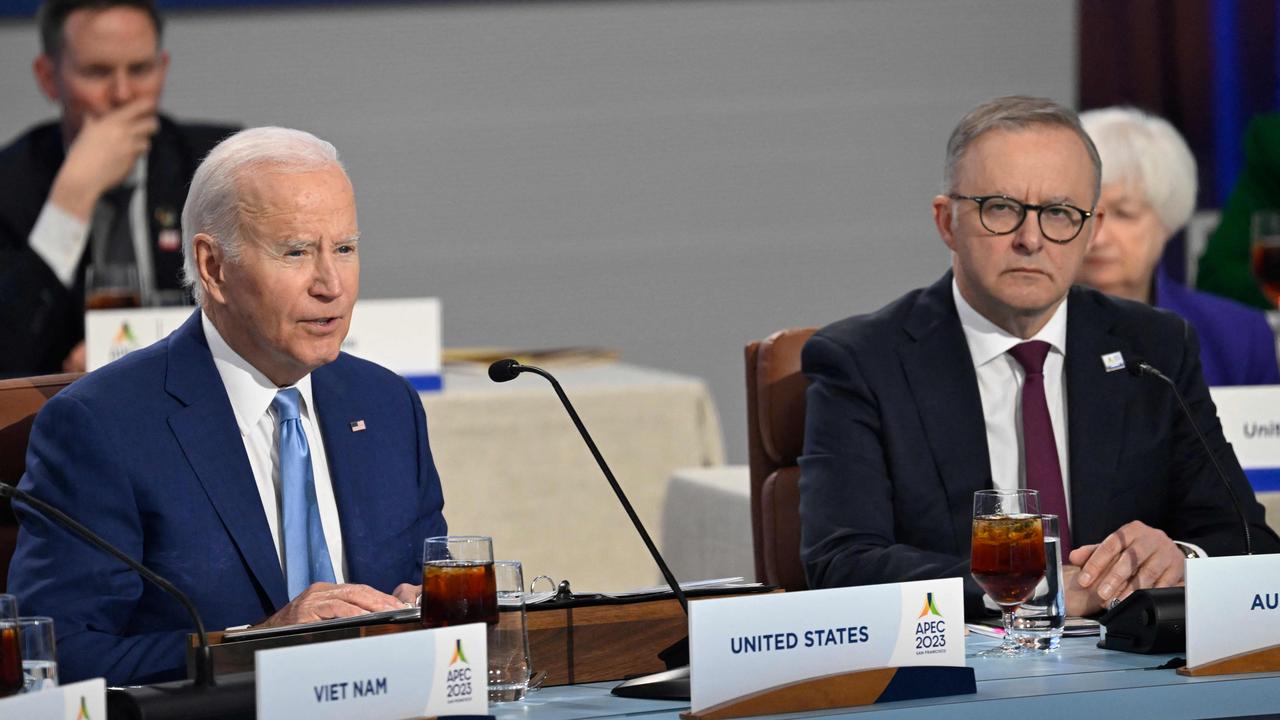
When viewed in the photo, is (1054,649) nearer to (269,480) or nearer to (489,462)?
(269,480)

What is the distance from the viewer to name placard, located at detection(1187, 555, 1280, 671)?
1886 mm

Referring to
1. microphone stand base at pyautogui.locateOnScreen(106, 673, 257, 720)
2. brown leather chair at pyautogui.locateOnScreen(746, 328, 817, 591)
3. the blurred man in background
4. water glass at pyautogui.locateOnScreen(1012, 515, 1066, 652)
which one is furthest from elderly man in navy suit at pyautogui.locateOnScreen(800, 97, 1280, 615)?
the blurred man in background

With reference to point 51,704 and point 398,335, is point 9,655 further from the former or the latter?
point 398,335

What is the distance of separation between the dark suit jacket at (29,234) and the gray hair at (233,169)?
200cm

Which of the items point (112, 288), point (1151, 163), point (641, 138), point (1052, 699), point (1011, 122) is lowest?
point (1052, 699)

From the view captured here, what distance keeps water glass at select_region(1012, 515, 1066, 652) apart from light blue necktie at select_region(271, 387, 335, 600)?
2.91ft

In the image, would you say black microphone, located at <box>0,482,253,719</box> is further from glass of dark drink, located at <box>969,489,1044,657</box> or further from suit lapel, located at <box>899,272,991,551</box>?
suit lapel, located at <box>899,272,991,551</box>

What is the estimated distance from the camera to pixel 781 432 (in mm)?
2834

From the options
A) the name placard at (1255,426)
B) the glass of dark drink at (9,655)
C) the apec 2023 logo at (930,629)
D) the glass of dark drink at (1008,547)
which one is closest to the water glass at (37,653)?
the glass of dark drink at (9,655)

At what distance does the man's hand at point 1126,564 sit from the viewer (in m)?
2.25

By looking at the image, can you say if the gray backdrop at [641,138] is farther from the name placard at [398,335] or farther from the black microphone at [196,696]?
the black microphone at [196,696]

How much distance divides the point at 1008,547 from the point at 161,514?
1021 millimetres

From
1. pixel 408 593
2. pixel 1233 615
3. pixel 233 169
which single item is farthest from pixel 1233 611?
pixel 233 169

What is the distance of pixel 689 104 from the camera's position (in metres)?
6.68
